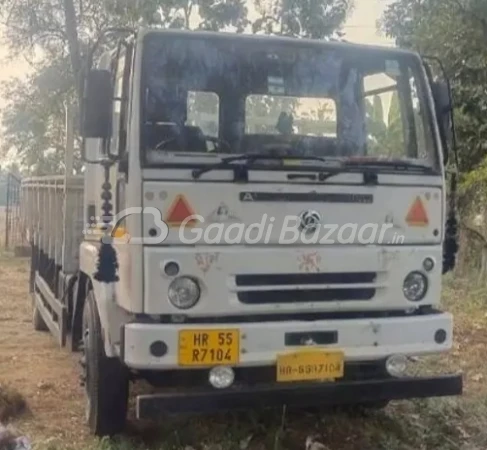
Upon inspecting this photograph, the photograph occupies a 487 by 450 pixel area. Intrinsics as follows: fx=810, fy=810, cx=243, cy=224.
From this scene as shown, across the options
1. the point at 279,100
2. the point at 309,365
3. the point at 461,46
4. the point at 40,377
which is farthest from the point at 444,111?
the point at 461,46

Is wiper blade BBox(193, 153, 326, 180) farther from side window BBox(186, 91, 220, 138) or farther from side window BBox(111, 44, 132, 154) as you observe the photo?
side window BBox(111, 44, 132, 154)

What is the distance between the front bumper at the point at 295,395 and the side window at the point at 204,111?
1.51 m

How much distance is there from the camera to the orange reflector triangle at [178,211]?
4.48 metres

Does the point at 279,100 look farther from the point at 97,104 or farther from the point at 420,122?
the point at 97,104

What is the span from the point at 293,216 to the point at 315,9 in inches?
347

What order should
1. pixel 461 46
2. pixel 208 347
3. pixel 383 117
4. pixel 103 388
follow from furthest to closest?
1. pixel 461 46
2. pixel 383 117
3. pixel 103 388
4. pixel 208 347

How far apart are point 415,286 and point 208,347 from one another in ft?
4.53

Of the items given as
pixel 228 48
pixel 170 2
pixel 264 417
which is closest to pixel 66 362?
pixel 264 417

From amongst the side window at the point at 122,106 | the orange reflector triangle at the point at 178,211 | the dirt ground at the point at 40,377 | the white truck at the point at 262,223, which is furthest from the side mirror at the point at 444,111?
the dirt ground at the point at 40,377

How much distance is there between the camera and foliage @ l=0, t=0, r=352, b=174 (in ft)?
41.9

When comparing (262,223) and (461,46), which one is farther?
(461,46)

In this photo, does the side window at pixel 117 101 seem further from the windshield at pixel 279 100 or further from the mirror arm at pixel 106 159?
the windshield at pixel 279 100

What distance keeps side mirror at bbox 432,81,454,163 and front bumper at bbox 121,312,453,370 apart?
1.10 metres

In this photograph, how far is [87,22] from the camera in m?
14.5
